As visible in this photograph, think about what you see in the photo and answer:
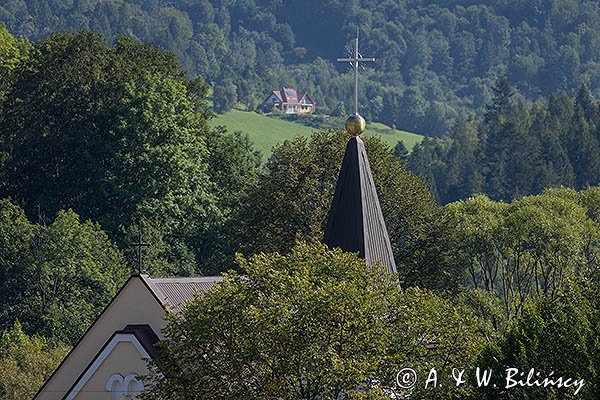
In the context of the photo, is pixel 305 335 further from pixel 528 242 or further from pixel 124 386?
pixel 528 242

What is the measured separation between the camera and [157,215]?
273ft

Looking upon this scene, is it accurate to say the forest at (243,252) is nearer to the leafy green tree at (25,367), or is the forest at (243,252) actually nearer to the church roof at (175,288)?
the leafy green tree at (25,367)

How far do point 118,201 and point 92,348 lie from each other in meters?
39.5

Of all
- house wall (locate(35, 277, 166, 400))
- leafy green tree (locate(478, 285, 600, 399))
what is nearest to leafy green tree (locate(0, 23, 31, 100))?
house wall (locate(35, 277, 166, 400))

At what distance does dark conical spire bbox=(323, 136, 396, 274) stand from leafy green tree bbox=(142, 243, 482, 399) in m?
2.68

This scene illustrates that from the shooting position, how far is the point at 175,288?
44.9 m

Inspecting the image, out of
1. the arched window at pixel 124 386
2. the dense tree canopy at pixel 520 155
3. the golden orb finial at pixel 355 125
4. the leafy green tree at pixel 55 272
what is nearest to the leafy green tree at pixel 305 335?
the arched window at pixel 124 386

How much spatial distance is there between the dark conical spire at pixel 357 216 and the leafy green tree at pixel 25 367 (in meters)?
17.8

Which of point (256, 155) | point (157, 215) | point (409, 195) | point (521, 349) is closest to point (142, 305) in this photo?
point (521, 349)

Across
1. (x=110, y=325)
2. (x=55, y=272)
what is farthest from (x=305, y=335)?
(x=55, y=272)

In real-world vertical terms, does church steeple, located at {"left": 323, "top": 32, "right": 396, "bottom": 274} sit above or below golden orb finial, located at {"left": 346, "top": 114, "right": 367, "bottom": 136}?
below

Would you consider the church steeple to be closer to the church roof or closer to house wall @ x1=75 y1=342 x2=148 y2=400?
the church roof

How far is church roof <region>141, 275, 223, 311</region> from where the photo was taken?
43500mm

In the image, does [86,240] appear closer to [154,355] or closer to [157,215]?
[157,215]
